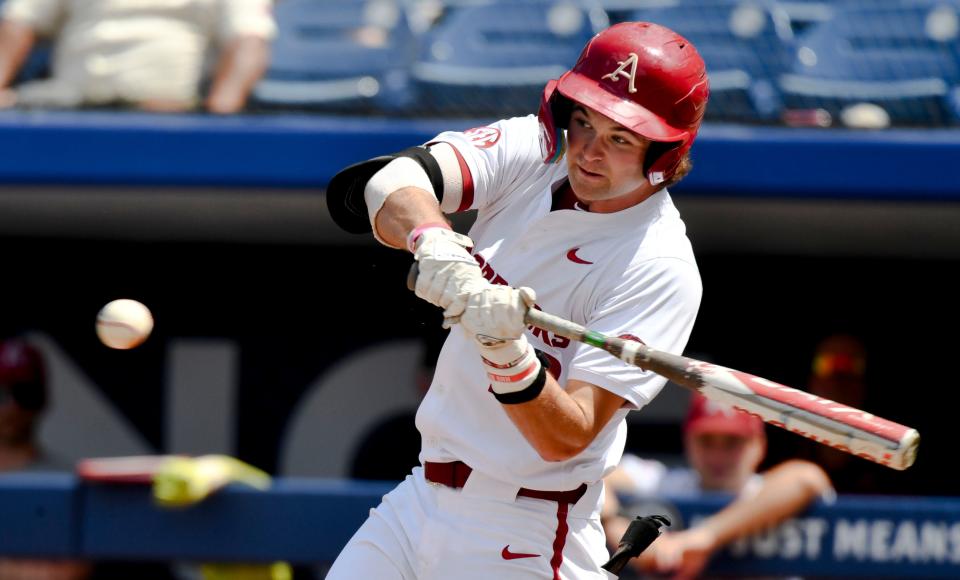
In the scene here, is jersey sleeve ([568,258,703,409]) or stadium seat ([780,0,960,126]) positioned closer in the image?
jersey sleeve ([568,258,703,409])

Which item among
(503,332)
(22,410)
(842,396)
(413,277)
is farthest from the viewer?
(22,410)

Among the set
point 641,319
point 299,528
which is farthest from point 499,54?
point 641,319

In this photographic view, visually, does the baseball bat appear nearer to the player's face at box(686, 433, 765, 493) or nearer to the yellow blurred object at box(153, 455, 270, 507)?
the player's face at box(686, 433, 765, 493)

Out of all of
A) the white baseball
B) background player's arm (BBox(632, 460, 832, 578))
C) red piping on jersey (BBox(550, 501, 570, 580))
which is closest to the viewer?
red piping on jersey (BBox(550, 501, 570, 580))

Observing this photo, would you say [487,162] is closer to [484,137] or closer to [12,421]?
[484,137]

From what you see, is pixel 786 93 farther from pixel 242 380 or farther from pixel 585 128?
pixel 585 128

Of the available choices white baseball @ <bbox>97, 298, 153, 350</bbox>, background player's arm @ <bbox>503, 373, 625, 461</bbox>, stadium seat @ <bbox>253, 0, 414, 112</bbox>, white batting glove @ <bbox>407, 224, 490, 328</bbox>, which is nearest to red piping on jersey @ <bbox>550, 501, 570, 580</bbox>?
background player's arm @ <bbox>503, 373, 625, 461</bbox>

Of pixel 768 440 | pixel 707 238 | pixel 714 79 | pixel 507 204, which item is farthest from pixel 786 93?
pixel 507 204

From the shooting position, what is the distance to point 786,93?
5.26m

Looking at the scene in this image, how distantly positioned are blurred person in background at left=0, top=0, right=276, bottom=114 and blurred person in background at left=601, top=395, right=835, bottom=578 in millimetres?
1949

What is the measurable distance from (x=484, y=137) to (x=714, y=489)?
2.18 meters

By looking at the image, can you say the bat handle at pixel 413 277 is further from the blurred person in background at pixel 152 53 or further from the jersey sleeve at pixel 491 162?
the blurred person in background at pixel 152 53

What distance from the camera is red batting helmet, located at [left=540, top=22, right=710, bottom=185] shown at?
8.23ft

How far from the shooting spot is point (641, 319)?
2514mm
